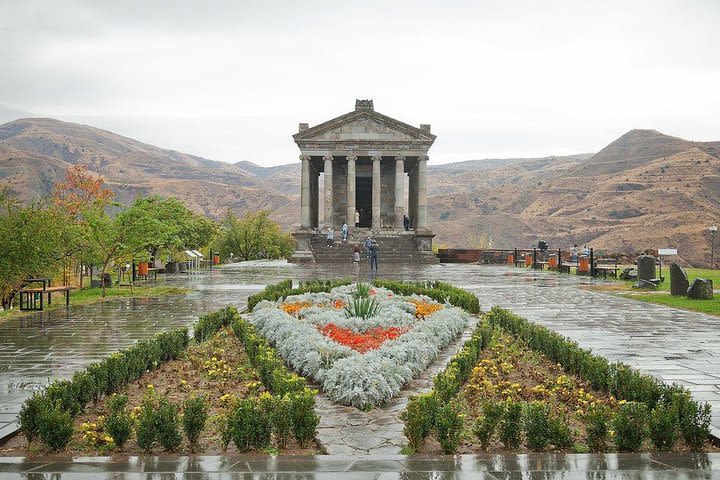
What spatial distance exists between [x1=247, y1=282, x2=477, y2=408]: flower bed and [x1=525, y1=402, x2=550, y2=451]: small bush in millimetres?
1934

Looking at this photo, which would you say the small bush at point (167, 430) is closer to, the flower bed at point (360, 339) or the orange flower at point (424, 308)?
the flower bed at point (360, 339)

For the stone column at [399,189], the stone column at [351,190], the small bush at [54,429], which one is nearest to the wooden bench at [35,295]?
the small bush at [54,429]

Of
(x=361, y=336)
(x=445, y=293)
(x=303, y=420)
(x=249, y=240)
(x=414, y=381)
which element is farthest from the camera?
(x=249, y=240)

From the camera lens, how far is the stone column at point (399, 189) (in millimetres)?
49072

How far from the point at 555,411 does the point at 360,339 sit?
369 cm

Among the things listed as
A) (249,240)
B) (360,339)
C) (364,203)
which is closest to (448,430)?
(360,339)

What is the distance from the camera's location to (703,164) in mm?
115812

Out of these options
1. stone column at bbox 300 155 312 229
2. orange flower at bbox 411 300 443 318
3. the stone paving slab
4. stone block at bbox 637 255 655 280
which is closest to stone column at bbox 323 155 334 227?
stone column at bbox 300 155 312 229

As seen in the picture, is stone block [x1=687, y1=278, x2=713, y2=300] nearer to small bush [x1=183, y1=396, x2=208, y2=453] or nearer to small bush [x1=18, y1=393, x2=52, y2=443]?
small bush [x1=183, y1=396, x2=208, y2=453]

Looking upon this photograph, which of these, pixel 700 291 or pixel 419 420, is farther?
pixel 700 291

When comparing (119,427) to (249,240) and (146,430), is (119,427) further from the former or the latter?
(249,240)

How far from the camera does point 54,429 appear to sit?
589 cm

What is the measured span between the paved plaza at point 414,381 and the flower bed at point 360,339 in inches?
9.5

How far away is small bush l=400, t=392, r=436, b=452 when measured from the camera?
5.86m
